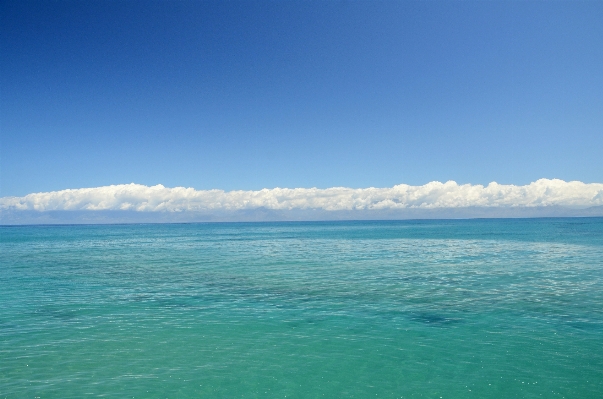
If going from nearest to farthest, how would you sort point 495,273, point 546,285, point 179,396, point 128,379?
1. point 179,396
2. point 128,379
3. point 546,285
4. point 495,273

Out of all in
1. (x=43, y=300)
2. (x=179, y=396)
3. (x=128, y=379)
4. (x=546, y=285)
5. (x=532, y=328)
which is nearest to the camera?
(x=179, y=396)

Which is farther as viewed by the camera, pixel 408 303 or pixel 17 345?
pixel 408 303

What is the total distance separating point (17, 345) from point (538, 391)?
23.6 m

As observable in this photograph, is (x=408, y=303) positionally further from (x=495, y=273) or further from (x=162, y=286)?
(x=162, y=286)

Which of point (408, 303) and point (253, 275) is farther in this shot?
point (253, 275)

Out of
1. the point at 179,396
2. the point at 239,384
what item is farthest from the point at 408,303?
the point at 179,396

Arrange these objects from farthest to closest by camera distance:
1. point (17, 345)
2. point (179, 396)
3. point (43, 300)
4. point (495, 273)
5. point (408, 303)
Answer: point (495, 273) → point (43, 300) → point (408, 303) → point (17, 345) → point (179, 396)

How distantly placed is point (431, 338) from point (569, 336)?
7.10 metres

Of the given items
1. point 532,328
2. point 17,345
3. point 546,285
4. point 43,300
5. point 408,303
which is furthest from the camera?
point 546,285

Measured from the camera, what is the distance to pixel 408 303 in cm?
2770

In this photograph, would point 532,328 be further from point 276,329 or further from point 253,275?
point 253,275

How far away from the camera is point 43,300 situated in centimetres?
3023

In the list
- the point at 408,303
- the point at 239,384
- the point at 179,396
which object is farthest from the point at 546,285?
the point at 179,396

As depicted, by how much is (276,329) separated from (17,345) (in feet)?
42.9
